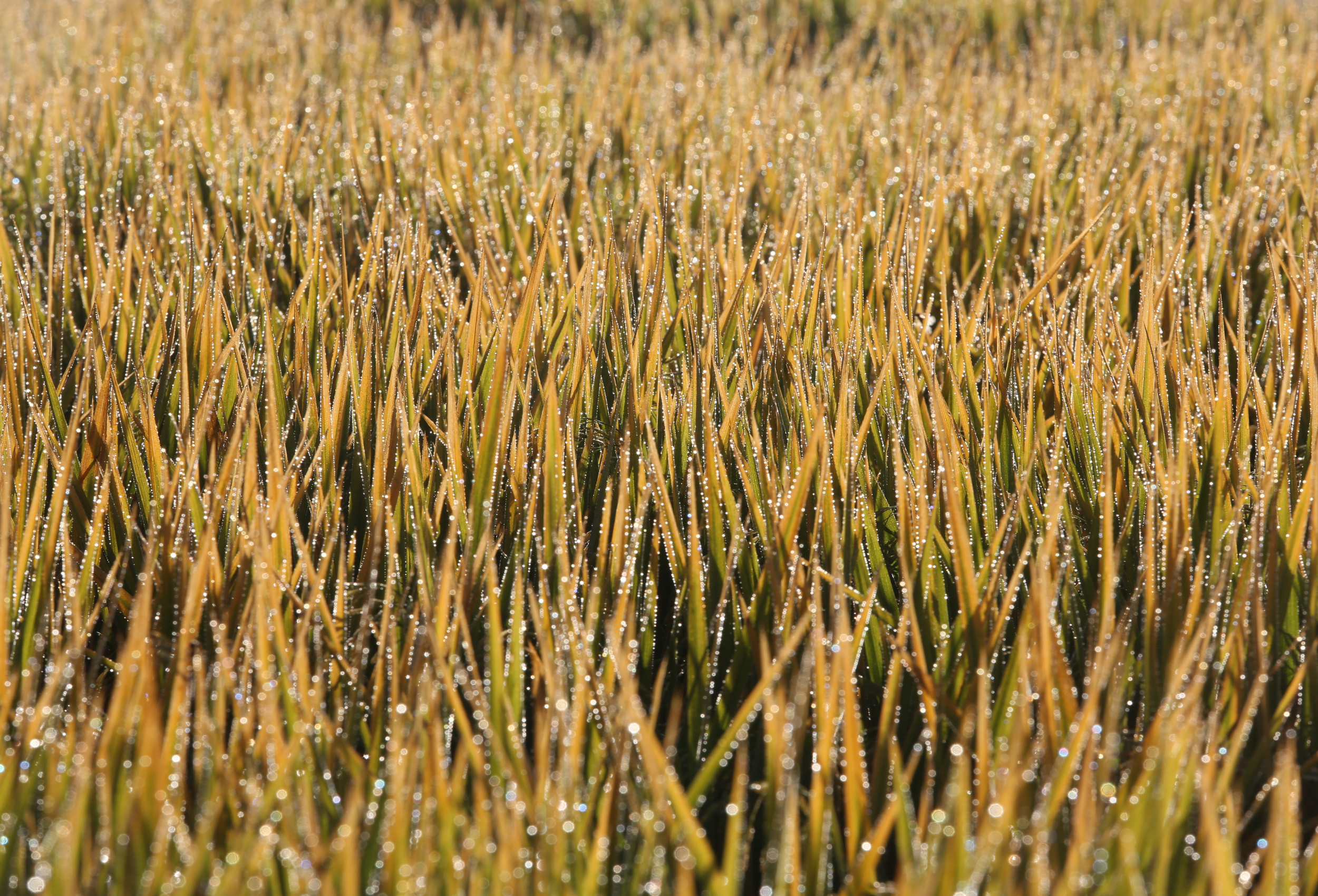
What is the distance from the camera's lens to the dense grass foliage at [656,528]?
24.1 inches

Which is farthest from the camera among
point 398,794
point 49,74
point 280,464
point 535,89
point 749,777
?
point 49,74

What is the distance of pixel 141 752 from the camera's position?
59cm

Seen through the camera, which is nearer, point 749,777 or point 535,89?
point 749,777

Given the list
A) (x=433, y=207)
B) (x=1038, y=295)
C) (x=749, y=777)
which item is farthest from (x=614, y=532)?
(x=433, y=207)

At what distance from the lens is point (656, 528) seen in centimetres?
86

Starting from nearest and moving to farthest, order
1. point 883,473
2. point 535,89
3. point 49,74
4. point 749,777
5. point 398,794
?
point 398,794 → point 749,777 → point 883,473 → point 535,89 → point 49,74

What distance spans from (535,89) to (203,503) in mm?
1582

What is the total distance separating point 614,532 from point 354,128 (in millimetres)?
1301

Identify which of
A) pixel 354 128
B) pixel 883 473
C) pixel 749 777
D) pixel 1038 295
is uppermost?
pixel 354 128

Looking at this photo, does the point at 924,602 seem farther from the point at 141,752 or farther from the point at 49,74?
the point at 49,74

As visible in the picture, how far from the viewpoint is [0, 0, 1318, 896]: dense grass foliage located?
0.61 metres

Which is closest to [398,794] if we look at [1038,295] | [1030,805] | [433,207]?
[1030,805]

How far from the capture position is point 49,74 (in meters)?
2.54

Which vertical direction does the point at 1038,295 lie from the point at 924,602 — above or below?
above
